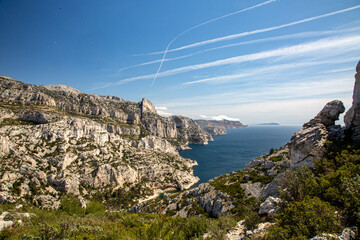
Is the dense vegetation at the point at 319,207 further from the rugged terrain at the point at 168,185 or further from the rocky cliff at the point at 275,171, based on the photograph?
the rocky cliff at the point at 275,171

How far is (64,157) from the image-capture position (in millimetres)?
66188

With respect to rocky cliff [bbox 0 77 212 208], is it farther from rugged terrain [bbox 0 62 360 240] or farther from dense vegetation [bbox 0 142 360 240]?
dense vegetation [bbox 0 142 360 240]

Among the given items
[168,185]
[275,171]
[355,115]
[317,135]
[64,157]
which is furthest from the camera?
[168,185]

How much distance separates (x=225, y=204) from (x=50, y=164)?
231 feet

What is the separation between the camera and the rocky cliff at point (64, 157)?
176ft

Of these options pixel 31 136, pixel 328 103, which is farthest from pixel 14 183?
pixel 328 103

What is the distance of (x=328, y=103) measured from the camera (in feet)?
79.3

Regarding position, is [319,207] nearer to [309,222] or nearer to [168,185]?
[309,222]

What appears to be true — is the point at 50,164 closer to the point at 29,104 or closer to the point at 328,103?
the point at 29,104

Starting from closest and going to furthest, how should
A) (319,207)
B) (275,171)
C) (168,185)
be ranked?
(319,207), (275,171), (168,185)

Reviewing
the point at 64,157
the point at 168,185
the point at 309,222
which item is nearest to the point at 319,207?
the point at 309,222

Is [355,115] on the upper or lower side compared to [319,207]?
upper

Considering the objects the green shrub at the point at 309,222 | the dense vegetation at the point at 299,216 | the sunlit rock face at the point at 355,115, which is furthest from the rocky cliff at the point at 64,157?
the sunlit rock face at the point at 355,115

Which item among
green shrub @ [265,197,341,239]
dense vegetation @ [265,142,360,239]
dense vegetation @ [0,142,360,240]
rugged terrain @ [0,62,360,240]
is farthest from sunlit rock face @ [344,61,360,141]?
green shrub @ [265,197,341,239]
